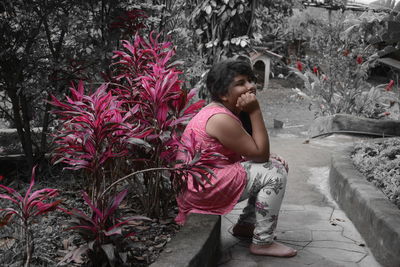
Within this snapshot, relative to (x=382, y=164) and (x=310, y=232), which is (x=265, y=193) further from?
(x=382, y=164)

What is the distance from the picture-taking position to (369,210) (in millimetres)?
2906

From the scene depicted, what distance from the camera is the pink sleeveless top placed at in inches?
101

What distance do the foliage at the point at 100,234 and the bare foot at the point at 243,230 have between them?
1.10m

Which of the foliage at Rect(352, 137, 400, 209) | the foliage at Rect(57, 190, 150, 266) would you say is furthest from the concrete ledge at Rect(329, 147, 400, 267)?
the foliage at Rect(57, 190, 150, 266)

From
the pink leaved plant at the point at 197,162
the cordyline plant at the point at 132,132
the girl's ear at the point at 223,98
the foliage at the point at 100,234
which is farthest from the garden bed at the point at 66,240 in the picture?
the girl's ear at the point at 223,98

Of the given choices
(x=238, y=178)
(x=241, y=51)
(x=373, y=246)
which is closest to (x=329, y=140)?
(x=241, y=51)

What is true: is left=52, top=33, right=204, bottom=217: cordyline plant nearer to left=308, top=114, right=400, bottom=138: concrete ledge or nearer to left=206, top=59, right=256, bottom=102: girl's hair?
left=206, top=59, right=256, bottom=102: girl's hair

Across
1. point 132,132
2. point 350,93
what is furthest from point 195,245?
point 350,93

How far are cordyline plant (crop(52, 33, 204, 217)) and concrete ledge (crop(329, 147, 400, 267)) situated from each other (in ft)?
4.23

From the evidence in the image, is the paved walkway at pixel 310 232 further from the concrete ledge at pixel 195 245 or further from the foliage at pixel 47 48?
the foliage at pixel 47 48

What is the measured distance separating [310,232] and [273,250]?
1.94ft

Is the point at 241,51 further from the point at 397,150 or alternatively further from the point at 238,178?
the point at 238,178

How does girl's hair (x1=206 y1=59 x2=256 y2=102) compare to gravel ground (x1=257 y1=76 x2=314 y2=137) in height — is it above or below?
above

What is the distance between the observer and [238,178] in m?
2.59
